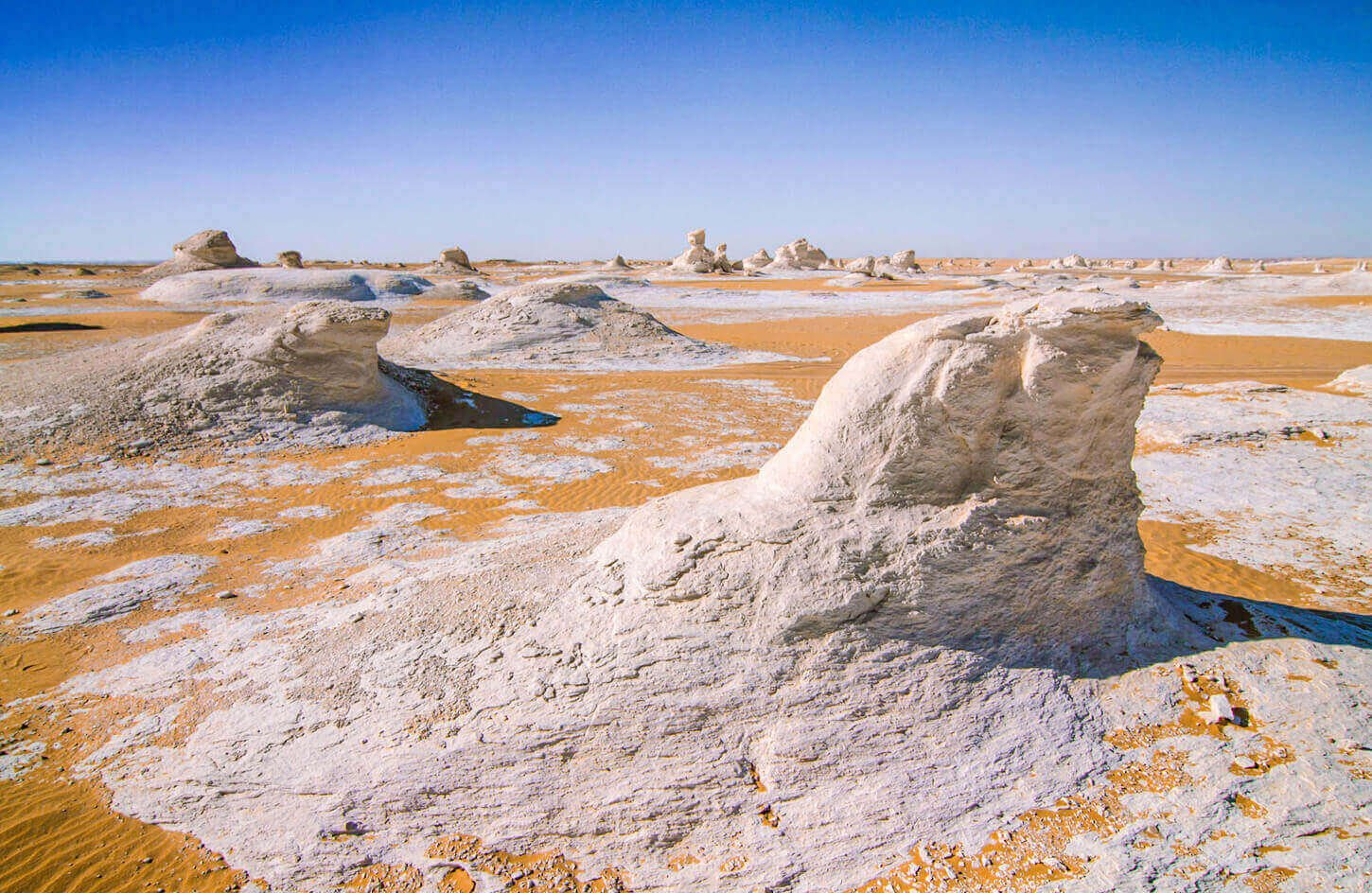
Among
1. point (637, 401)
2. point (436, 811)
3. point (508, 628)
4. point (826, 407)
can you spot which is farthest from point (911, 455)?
point (637, 401)

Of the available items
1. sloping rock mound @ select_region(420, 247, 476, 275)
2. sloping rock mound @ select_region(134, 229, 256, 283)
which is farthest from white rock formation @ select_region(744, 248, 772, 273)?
sloping rock mound @ select_region(134, 229, 256, 283)

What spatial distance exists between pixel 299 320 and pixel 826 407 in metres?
9.00

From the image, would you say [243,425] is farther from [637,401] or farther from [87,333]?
[87,333]

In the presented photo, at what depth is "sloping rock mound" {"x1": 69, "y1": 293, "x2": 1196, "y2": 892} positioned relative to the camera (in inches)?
124

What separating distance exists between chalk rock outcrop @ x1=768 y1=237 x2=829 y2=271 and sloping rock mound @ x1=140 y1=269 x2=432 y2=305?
1098 inches

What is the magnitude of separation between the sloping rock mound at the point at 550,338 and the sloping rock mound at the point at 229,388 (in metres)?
4.48

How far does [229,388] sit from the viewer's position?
9.62 meters

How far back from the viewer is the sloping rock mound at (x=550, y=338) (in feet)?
51.1

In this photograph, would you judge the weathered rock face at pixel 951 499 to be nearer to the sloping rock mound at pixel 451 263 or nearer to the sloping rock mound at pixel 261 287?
the sloping rock mound at pixel 261 287

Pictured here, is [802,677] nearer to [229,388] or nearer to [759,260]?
[229,388]

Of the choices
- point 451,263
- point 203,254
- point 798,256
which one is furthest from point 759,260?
point 203,254

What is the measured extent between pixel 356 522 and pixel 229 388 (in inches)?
170

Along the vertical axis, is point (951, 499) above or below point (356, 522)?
above

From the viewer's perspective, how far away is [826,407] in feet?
12.4
